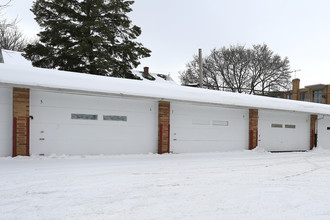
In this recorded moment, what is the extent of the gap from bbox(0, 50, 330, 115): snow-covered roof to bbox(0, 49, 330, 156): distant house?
0.03 metres

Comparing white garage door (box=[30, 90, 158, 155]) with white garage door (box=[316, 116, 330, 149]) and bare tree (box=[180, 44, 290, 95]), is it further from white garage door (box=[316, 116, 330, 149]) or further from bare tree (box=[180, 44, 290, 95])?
bare tree (box=[180, 44, 290, 95])

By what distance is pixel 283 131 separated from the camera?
591 inches

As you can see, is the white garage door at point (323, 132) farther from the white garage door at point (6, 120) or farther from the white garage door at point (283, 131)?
the white garage door at point (6, 120)

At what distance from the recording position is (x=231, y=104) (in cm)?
1245

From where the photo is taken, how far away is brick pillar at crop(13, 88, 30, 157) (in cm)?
842

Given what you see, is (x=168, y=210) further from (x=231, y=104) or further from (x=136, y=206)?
(x=231, y=104)

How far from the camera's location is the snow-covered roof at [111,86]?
8.40 meters

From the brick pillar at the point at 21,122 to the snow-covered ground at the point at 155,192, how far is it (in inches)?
26.5

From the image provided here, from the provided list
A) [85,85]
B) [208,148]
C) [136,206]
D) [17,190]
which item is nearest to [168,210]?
[136,206]

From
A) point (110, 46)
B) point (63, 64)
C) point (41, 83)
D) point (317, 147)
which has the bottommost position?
point (317, 147)

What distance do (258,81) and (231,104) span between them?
2424 cm

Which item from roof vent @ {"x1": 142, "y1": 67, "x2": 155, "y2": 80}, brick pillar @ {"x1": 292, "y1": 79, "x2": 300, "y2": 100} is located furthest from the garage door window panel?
brick pillar @ {"x1": 292, "y1": 79, "x2": 300, "y2": 100}

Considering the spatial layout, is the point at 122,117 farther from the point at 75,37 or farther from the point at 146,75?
the point at 146,75

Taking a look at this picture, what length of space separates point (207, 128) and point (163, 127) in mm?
2585
